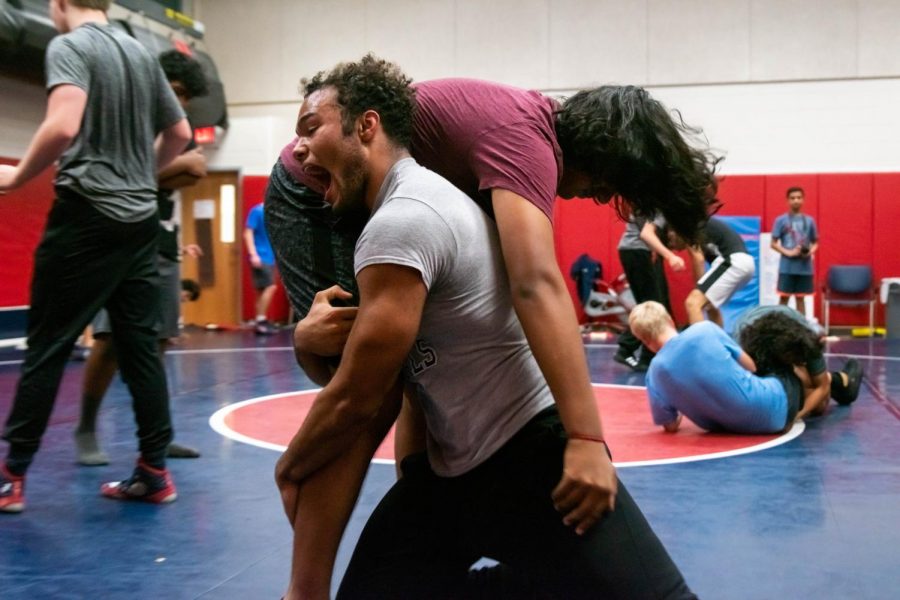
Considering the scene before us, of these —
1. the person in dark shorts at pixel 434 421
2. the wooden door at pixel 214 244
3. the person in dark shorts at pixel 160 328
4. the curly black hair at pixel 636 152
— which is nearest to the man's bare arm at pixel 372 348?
the person in dark shorts at pixel 434 421

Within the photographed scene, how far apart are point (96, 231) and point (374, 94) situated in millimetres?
1614

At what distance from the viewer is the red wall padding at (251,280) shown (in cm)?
1263

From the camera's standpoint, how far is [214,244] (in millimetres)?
13125

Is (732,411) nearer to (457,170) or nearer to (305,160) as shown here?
(457,170)

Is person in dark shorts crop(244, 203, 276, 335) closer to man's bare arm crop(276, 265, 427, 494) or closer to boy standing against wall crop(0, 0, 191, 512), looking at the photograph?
boy standing against wall crop(0, 0, 191, 512)

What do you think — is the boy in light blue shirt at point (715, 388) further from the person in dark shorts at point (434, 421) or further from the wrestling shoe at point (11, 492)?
the wrestling shoe at point (11, 492)

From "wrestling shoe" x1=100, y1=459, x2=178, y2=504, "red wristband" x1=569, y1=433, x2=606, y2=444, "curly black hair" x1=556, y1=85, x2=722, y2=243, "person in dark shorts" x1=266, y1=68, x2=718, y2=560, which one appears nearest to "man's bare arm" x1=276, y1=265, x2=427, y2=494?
"person in dark shorts" x1=266, y1=68, x2=718, y2=560

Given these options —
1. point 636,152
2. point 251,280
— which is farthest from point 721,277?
point 251,280

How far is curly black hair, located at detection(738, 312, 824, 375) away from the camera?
4289 millimetres

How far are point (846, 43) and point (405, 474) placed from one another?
1115 centimetres

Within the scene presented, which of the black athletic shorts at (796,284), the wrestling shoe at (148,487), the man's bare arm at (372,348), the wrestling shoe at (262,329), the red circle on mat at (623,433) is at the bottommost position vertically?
the wrestling shoe at (262,329)

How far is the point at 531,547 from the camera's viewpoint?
1575mm

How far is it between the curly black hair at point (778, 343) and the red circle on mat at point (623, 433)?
316 mm

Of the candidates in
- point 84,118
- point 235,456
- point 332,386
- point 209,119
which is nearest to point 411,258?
point 332,386
